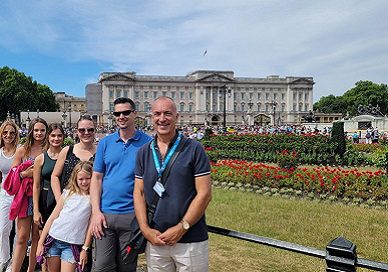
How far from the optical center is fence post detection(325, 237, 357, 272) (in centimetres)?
202

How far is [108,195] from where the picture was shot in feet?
9.36

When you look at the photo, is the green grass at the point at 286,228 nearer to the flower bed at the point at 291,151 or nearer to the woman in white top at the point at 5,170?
the woman in white top at the point at 5,170

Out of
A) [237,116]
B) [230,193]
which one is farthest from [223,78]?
[230,193]

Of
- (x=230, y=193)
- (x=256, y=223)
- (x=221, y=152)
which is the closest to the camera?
(x=256, y=223)

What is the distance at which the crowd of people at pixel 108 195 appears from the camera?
232 centimetres

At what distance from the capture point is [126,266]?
2822 millimetres

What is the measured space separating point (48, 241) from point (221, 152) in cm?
1340

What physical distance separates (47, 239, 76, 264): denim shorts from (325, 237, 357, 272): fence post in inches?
81.5

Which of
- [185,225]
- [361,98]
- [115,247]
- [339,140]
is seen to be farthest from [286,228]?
[361,98]

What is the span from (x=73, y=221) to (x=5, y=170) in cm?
169

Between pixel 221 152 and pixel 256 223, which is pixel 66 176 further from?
pixel 221 152

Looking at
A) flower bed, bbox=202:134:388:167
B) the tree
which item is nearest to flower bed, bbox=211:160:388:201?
flower bed, bbox=202:134:388:167

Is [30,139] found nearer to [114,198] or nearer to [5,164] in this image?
[5,164]

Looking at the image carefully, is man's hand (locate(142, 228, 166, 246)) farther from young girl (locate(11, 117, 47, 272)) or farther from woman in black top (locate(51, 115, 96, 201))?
young girl (locate(11, 117, 47, 272))
